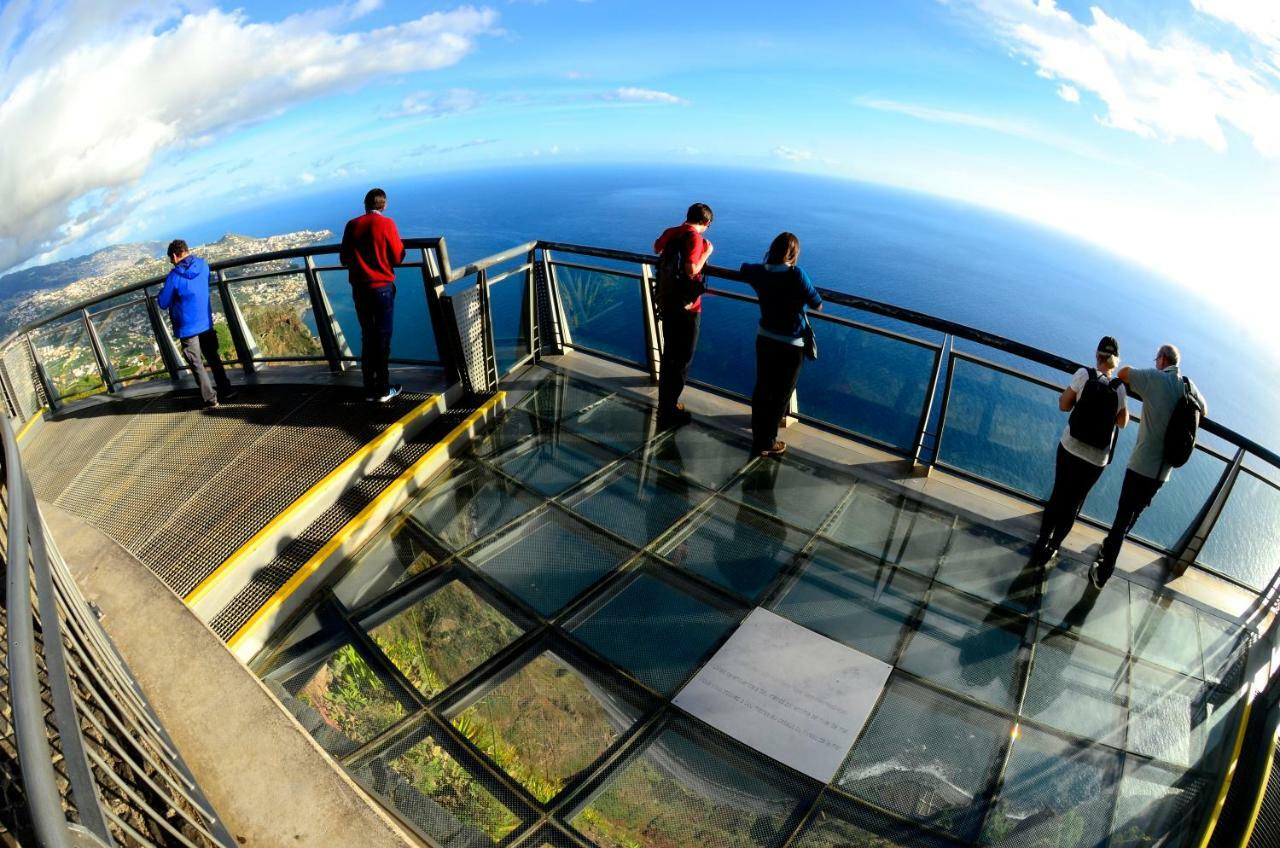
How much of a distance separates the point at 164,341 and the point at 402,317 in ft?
13.1

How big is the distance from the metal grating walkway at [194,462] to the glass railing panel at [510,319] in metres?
1.13

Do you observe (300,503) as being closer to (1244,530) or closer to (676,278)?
(676,278)

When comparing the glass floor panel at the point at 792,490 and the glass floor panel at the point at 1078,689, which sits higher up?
the glass floor panel at the point at 1078,689

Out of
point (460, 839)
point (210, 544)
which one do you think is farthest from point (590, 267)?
point (460, 839)

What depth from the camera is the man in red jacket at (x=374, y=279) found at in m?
5.65

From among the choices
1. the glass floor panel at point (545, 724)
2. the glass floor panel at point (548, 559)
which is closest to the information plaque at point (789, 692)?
the glass floor panel at point (545, 724)

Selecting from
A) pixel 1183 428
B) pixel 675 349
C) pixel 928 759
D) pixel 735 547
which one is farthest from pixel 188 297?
pixel 1183 428

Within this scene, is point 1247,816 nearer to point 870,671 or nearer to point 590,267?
point 870,671

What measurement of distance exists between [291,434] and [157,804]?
13.3 feet

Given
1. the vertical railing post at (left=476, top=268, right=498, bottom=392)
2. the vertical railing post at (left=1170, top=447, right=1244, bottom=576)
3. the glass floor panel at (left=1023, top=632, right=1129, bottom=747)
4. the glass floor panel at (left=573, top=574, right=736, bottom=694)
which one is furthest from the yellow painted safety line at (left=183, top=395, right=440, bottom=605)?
the vertical railing post at (left=1170, top=447, right=1244, bottom=576)

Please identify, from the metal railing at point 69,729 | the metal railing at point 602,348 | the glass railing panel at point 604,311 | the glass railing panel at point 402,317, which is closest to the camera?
the metal railing at point 69,729

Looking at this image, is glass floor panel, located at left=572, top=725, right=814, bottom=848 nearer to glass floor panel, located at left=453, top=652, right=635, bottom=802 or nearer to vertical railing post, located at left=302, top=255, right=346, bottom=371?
glass floor panel, located at left=453, top=652, right=635, bottom=802

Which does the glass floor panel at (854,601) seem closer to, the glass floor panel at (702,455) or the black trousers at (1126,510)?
the glass floor panel at (702,455)

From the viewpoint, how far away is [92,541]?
12.7 feet
